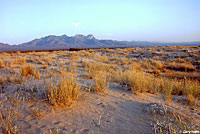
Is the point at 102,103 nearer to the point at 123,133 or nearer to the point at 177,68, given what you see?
the point at 123,133

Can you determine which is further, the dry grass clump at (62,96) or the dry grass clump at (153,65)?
the dry grass clump at (153,65)

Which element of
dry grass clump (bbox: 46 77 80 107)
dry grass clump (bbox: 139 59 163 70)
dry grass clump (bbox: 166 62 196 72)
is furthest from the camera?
dry grass clump (bbox: 139 59 163 70)

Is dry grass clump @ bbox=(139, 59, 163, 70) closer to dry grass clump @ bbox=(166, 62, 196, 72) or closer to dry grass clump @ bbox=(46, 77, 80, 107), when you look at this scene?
dry grass clump @ bbox=(166, 62, 196, 72)

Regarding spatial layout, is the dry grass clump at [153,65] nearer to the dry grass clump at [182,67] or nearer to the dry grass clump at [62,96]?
the dry grass clump at [182,67]

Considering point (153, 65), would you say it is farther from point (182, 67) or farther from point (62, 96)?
point (62, 96)

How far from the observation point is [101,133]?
2.31m

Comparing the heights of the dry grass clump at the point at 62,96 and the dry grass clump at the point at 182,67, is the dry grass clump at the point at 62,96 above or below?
above

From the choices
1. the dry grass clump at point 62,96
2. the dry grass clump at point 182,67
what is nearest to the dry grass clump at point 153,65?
the dry grass clump at point 182,67

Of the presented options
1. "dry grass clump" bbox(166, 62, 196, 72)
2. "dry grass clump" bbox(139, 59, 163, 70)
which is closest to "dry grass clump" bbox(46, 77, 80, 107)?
"dry grass clump" bbox(139, 59, 163, 70)

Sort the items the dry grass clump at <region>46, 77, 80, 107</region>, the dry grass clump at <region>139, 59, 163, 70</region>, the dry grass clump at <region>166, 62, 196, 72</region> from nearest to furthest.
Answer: the dry grass clump at <region>46, 77, 80, 107</region> → the dry grass clump at <region>166, 62, 196, 72</region> → the dry grass clump at <region>139, 59, 163, 70</region>

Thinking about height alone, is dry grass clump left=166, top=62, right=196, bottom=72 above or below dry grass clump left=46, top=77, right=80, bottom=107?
below

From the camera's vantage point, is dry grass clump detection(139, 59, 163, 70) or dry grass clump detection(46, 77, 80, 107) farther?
dry grass clump detection(139, 59, 163, 70)

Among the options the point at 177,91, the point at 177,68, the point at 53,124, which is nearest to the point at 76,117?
the point at 53,124

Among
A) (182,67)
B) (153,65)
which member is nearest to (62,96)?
(153,65)
